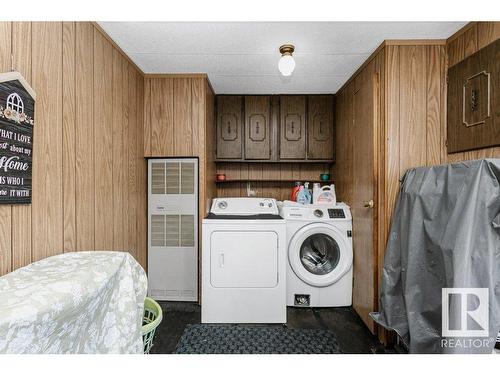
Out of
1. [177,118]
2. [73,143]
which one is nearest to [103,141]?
[73,143]

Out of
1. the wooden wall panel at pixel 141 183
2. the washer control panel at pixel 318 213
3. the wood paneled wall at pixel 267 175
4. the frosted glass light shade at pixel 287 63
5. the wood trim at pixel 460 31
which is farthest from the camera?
the wood paneled wall at pixel 267 175

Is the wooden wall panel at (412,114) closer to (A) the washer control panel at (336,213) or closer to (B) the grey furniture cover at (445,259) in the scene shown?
(B) the grey furniture cover at (445,259)

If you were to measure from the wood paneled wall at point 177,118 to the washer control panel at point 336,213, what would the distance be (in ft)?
4.14

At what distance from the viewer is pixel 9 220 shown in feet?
3.44

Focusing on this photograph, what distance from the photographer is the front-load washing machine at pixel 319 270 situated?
250 centimetres

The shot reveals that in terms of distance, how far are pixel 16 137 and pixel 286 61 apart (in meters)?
1.60

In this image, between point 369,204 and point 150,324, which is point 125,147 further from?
point 369,204

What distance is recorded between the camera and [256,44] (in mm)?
1948

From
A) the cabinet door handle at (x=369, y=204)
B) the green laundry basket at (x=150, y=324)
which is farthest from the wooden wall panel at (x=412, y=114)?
the green laundry basket at (x=150, y=324)

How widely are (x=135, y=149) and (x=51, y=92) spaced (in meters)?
1.05
